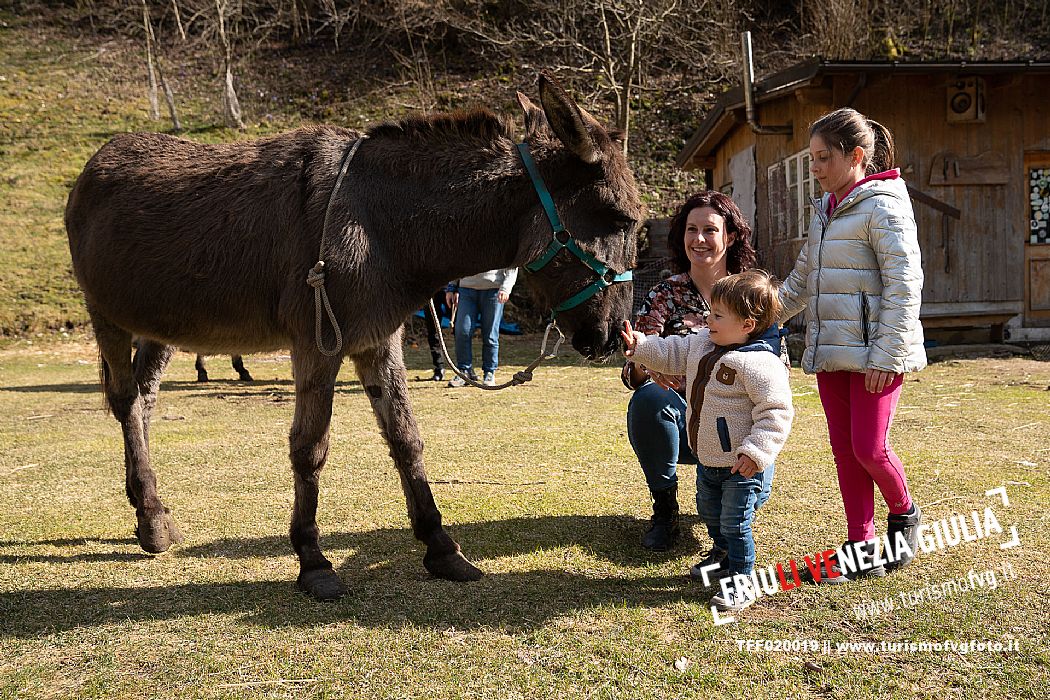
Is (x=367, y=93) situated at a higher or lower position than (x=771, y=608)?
higher

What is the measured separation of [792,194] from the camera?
13.9 m

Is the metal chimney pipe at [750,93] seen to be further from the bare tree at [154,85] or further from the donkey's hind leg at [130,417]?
the bare tree at [154,85]

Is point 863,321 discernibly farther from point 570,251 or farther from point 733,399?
point 570,251

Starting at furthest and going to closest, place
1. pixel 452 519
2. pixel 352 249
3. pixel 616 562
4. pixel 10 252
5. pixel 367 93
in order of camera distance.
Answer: pixel 367 93 < pixel 10 252 < pixel 452 519 < pixel 616 562 < pixel 352 249

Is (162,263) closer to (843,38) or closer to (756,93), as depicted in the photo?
(756,93)

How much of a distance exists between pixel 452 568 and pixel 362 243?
1.50m

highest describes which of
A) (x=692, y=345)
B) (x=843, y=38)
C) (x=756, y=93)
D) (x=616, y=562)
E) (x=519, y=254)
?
(x=843, y=38)

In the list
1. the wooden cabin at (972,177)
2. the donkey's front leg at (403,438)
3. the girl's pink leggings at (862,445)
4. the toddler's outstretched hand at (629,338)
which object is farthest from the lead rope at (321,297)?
the wooden cabin at (972,177)

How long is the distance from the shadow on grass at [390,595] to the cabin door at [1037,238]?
11.3 m

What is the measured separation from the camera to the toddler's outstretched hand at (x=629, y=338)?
139 inches

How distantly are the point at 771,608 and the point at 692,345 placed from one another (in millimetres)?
1127

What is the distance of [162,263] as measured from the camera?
384 cm

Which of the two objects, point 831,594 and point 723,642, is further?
point 831,594

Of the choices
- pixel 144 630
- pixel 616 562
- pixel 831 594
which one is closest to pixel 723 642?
pixel 831 594
